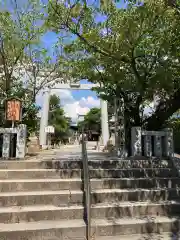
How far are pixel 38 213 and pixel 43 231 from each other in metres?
0.43

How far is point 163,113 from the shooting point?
6.73 meters

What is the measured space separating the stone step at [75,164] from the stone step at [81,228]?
156 cm

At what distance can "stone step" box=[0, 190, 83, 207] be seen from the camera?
4309mm

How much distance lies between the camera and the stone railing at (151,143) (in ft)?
20.7

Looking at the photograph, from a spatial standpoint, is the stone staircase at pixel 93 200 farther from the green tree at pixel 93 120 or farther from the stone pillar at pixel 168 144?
the green tree at pixel 93 120

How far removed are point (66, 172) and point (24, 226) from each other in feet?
5.27

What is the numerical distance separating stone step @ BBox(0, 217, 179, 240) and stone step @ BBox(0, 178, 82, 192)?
85cm

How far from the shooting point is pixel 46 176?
16.7ft

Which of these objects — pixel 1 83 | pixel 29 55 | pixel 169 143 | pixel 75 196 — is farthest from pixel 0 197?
pixel 29 55

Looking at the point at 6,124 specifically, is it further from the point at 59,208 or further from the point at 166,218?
the point at 166,218

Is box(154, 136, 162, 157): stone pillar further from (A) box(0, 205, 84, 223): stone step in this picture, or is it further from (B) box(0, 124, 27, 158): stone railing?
(B) box(0, 124, 27, 158): stone railing

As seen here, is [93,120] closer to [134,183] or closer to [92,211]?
[134,183]

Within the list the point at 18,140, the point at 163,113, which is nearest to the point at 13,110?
the point at 18,140

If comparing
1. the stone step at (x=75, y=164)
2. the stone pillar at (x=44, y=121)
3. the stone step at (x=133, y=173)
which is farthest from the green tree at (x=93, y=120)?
the stone step at (x=133, y=173)
